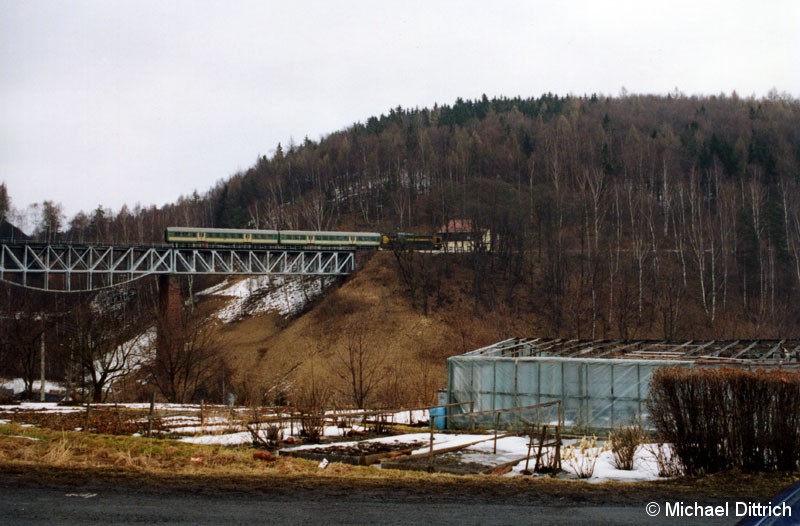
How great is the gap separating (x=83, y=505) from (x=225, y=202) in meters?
100

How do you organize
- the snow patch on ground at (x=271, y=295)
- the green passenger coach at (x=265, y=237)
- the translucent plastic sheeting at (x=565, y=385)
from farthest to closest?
the snow patch on ground at (x=271, y=295), the green passenger coach at (x=265, y=237), the translucent plastic sheeting at (x=565, y=385)

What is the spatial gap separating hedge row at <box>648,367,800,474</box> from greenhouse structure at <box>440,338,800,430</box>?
9.34m

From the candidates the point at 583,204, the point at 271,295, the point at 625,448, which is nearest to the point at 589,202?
the point at 583,204

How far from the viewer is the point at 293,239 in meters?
65.1

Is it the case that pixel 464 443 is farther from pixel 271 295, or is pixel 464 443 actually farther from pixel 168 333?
pixel 271 295

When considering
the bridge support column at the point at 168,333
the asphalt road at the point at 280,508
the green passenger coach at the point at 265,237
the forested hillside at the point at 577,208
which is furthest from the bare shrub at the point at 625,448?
the green passenger coach at the point at 265,237

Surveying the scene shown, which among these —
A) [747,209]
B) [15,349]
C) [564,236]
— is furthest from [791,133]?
[15,349]

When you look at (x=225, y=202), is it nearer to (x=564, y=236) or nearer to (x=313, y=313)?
(x=313, y=313)

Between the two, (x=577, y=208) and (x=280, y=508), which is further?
(x=577, y=208)

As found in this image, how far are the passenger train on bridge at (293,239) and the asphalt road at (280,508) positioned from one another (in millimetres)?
53470

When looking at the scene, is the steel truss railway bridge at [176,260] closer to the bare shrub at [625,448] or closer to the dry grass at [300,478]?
the dry grass at [300,478]

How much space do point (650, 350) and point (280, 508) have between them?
24904 millimetres

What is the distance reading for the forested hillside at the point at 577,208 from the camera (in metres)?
59.6

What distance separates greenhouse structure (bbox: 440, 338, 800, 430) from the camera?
80.4ft
